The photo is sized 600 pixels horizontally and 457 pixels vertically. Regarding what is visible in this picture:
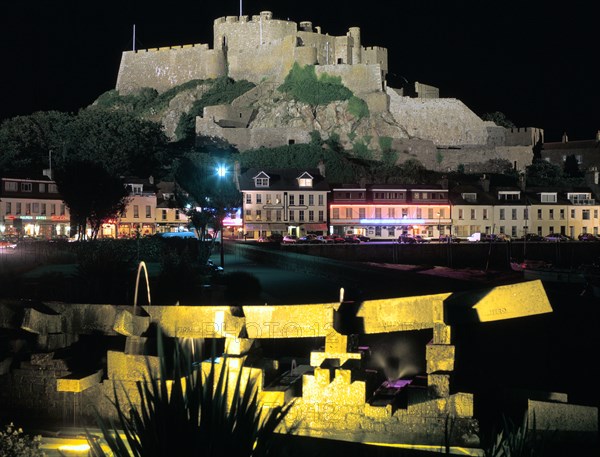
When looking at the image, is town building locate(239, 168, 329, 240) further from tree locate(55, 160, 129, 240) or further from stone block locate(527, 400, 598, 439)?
stone block locate(527, 400, 598, 439)

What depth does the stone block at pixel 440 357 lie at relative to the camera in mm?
9102

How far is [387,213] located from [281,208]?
10.1 m

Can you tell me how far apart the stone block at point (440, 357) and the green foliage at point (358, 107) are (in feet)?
303

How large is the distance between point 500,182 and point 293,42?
3905 centimetres

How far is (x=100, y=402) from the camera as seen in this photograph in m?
10.2

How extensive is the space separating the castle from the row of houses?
26.0 metres

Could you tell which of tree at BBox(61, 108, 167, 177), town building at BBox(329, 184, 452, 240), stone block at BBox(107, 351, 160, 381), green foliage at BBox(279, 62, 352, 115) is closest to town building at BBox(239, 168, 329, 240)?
town building at BBox(329, 184, 452, 240)

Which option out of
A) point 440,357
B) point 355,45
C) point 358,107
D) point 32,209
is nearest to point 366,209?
point 32,209

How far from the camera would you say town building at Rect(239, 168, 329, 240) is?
2692 inches

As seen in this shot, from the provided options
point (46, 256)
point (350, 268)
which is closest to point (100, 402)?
point (350, 268)

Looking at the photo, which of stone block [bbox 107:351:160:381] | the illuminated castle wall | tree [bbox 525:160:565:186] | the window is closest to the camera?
stone block [bbox 107:351:160:381]

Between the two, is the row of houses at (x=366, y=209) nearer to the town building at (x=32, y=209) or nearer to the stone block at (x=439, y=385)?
the town building at (x=32, y=209)

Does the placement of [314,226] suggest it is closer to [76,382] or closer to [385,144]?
[385,144]

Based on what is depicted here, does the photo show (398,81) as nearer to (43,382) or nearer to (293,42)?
(293,42)
